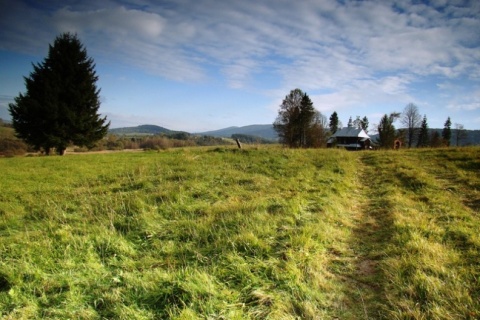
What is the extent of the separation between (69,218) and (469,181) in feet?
45.2

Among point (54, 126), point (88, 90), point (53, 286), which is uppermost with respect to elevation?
point (88, 90)

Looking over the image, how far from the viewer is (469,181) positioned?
Answer: 9.64m

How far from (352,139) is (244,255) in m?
55.3

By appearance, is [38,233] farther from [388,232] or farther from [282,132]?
[282,132]

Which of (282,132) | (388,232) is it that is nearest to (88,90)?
(388,232)

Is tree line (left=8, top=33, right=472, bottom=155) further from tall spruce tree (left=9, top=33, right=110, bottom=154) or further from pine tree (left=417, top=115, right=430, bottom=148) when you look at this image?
pine tree (left=417, top=115, right=430, bottom=148)

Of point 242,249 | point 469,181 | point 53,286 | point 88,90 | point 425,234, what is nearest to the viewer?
point 53,286

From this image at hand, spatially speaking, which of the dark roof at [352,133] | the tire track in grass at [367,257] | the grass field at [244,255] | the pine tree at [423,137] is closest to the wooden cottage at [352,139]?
the dark roof at [352,133]

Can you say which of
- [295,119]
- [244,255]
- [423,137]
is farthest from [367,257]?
[423,137]

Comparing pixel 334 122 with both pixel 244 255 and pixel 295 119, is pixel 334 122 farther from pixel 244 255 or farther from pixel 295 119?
pixel 244 255

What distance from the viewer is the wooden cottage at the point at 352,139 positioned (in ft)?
172

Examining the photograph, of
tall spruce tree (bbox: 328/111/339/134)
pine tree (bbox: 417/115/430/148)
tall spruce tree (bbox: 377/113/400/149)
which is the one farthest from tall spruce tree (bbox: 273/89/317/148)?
pine tree (bbox: 417/115/430/148)

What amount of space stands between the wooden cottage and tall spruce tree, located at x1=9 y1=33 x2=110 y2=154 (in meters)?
45.7

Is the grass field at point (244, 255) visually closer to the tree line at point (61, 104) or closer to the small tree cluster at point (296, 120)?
the tree line at point (61, 104)
